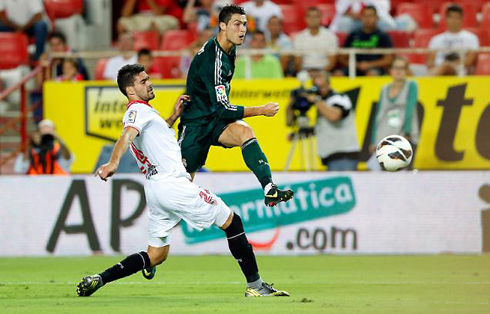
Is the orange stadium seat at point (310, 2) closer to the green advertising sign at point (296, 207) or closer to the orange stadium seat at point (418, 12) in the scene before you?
the orange stadium seat at point (418, 12)

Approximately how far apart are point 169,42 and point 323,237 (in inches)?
209

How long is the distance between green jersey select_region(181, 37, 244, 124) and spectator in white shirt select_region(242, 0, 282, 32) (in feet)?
25.6

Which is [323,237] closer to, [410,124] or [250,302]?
[410,124]

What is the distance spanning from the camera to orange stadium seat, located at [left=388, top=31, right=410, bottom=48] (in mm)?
15523

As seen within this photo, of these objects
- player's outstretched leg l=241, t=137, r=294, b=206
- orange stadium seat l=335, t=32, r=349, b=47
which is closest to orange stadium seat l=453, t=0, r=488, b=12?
orange stadium seat l=335, t=32, r=349, b=47

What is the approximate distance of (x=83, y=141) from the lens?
49.7 feet

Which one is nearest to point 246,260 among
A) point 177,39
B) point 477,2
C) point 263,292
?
point 263,292

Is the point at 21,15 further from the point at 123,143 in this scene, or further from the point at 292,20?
the point at 123,143

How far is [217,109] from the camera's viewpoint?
332 inches

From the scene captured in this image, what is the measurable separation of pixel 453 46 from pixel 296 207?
3758 mm

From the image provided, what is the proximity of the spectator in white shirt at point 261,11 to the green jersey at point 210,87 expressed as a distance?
781 centimetres

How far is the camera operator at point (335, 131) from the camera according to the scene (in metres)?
13.6

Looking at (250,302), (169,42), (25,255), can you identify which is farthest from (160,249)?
(169,42)

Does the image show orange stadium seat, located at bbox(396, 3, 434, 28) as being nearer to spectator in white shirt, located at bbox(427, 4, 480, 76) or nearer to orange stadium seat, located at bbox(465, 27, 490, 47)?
orange stadium seat, located at bbox(465, 27, 490, 47)
